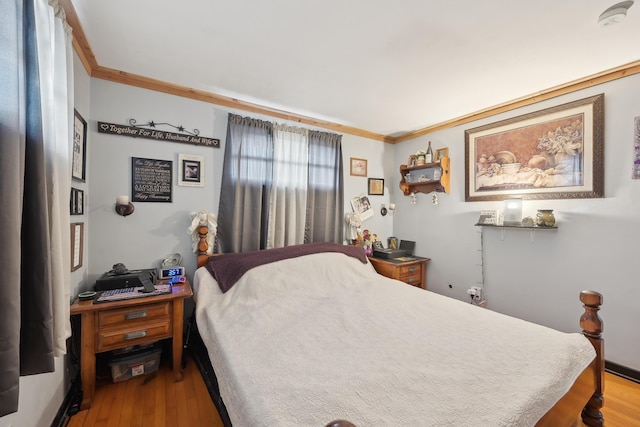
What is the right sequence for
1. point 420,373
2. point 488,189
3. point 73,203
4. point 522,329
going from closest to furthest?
point 420,373 → point 522,329 → point 73,203 → point 488,189

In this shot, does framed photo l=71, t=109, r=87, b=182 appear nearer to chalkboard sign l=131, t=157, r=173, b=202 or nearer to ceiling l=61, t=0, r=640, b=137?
chalkboard sign l=131, t=157, r=173, b=202

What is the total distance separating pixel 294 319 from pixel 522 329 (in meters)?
1.38

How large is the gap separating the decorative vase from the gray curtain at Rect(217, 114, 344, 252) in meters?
2.01

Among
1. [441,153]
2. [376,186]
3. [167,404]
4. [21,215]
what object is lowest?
[167,404]

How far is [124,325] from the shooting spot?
1685 millimetres

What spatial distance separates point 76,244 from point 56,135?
3.30 ft

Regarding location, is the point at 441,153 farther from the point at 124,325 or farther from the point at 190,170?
the point at 124,325

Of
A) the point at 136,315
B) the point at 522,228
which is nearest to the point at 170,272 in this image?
the point at 136,315

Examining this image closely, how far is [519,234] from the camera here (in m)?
2.50

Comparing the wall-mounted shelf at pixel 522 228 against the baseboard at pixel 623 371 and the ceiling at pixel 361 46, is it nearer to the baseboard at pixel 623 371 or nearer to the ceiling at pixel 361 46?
the baseboard at pixel 623 371

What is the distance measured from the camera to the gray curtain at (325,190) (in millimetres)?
2984

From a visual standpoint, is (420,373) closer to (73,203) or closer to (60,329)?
(60,329)

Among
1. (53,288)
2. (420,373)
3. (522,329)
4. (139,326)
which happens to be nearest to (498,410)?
(420,373)

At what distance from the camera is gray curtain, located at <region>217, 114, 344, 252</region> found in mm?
2504
